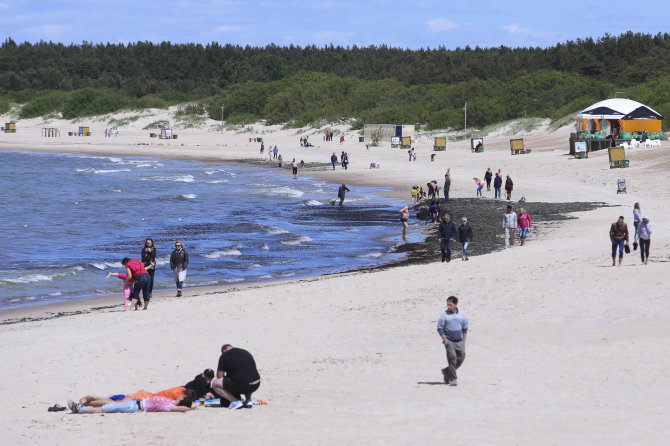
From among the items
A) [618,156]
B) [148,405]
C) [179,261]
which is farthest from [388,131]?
[148,405]

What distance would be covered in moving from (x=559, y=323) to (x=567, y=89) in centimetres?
7456

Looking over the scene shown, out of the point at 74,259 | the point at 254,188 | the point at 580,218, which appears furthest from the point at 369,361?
the point at 254,188

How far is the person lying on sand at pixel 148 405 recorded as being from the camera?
1084cm

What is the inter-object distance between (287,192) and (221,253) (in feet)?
66.7

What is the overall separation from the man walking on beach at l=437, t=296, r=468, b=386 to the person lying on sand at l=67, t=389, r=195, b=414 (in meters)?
3.44

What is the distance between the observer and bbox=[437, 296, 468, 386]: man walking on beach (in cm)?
1160

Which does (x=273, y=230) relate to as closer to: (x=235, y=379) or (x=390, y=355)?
(x=390, y=355)

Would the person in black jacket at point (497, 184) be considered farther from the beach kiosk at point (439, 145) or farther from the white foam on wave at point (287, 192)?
the beach kiosk at point (439, 145)

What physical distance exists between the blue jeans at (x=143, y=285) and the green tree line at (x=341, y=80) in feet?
178

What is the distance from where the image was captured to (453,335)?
11.6m

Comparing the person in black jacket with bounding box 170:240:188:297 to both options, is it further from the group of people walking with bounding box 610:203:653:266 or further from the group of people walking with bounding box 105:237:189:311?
the group of people walking with bounding box 610:203:653:266

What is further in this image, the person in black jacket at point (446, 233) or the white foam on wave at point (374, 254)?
the white foam on wave at point (374, 254)

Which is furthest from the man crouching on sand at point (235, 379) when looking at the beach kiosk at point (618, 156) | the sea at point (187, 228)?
the beach kiosk at point (618, 156)

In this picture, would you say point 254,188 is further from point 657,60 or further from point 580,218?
point 657,60
